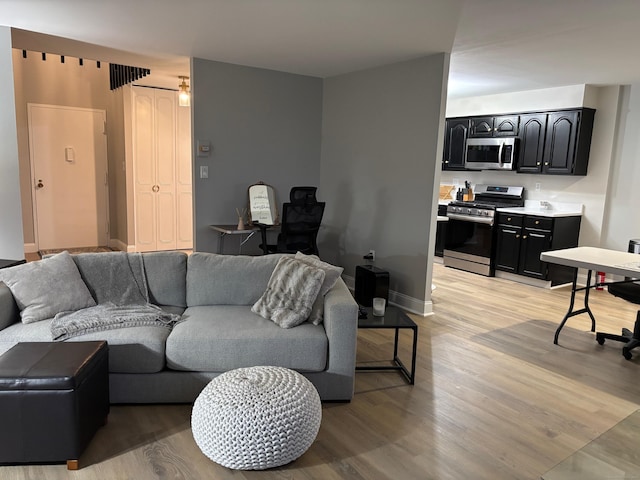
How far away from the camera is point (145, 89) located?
6.67 meters

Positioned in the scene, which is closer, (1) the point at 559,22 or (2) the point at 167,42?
(1) the point at 559,22

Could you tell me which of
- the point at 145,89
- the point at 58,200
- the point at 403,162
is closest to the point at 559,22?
the point at 403,162

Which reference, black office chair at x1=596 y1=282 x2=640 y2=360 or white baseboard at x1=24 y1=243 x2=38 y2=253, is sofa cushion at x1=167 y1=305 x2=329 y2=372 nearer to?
black office chair at x1=596 y1=282 x2=640 y2=360

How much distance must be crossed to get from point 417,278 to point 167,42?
318 centimetres

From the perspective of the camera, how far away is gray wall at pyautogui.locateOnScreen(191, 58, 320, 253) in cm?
507

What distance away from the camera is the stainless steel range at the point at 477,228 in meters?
6.31

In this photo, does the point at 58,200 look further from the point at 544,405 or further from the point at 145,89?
the point at 544,405

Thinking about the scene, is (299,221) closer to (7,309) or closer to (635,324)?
(7,309)

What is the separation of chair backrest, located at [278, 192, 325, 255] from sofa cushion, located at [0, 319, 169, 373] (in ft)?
7.71

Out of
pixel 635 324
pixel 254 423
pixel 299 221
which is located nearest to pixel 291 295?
pixel 254 423

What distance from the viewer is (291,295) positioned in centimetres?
298

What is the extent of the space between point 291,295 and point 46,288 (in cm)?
145

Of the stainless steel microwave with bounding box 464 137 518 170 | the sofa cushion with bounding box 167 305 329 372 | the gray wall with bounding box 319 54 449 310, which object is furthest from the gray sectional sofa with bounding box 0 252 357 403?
the stainless steel microwave with bounding box 464 137 518 170

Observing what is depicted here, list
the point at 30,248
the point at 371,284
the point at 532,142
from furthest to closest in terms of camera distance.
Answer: the point at 30,248, the point at 532,142, the point at 371,284
